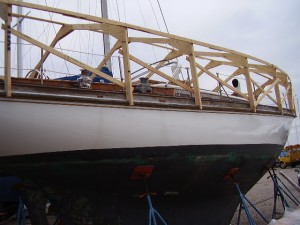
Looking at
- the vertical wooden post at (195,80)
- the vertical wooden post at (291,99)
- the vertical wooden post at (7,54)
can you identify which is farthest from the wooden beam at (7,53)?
the vertical wooden post at (291,99)

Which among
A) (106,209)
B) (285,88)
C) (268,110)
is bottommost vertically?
(106,209)

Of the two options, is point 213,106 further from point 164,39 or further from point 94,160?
point 94,160

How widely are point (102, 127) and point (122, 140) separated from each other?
32 centimetres

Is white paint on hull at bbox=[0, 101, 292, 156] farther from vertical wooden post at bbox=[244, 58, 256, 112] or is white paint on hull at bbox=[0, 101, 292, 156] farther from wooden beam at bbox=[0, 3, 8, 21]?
wooden beam at bbox=[0, 3, 8, 21]

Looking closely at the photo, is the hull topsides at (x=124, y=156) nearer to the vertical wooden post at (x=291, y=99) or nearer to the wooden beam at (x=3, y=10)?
the wooden beam at (x=3, y=10)

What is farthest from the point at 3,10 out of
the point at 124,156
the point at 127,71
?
the point at 124,156

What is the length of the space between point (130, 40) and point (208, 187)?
8.59 feet

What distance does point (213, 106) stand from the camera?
4.83m

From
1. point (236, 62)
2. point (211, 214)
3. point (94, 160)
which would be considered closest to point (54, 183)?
point (94, 160)

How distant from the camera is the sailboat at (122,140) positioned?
3547mm

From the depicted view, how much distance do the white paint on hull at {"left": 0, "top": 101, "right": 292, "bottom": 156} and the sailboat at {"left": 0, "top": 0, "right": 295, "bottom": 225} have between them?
0.04 feet

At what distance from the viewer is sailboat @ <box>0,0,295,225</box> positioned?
11.6ft

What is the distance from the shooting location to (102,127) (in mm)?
3816

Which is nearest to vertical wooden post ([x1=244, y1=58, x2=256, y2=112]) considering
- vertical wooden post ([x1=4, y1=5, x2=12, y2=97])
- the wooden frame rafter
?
the wooden frame rafter
